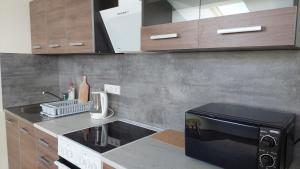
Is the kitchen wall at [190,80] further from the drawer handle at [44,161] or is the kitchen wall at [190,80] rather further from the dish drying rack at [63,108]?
the drawer handle at [44,161]

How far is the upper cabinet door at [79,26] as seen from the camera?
5.34 feet

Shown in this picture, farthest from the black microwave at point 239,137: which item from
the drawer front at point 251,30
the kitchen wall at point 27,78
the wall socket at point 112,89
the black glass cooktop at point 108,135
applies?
the kitchen wall at point 27,78

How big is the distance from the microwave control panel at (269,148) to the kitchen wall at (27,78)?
239 centimetres

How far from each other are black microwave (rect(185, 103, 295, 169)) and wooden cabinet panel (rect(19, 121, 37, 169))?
1405mm

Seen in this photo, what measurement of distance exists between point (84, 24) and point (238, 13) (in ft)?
3.87

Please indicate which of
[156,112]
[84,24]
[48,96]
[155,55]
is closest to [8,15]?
[48,96]

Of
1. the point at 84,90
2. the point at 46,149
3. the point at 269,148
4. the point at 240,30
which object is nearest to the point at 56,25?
the point at 84,90

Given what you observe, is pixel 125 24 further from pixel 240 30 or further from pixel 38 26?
pixel 38 26

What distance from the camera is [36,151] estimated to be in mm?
1805

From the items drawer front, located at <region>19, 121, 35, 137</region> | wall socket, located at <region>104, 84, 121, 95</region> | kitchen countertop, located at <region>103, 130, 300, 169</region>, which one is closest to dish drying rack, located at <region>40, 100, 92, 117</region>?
drawer front, located at <region>19, 121, 35, 137</region>

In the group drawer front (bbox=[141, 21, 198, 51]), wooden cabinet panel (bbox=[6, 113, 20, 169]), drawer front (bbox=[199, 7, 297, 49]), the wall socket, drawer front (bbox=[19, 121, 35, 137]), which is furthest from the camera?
wooden cabinet panel (bbox=[6, 113, 20, 169])

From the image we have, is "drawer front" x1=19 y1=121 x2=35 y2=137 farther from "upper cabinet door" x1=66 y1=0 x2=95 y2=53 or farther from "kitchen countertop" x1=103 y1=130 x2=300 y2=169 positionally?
"kitchen countertop" x1=103 y1=130 x2=300 y2=169

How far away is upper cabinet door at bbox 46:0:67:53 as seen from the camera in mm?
1873

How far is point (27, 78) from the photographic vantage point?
2408mm
